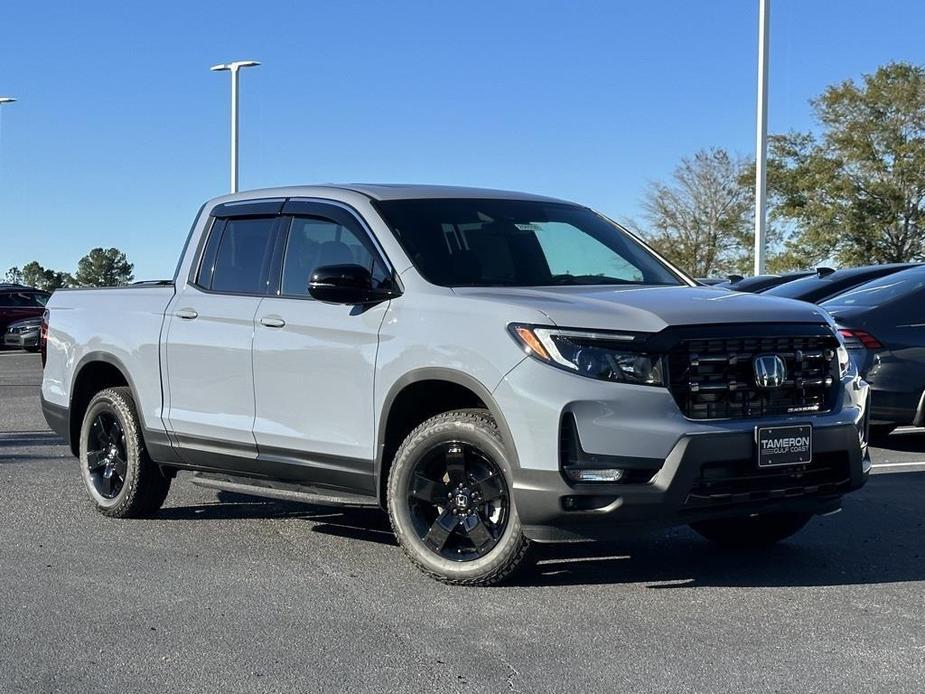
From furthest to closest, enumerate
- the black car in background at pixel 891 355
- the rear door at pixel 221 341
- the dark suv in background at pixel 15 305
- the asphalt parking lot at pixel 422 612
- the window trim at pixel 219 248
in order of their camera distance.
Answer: the dark suv in background at pixel 15 305 < the black car in background at pixel 891 355 < the window trim at pixel 219 248 < the rear door at pixel 221 341 < the asphalt parking lot at pixel 422 612

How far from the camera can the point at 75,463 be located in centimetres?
970

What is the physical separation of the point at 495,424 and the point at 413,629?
996 mm

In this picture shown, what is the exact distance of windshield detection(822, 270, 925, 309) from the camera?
995 centimetres

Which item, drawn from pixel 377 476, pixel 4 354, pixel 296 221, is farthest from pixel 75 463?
pixel 4 354

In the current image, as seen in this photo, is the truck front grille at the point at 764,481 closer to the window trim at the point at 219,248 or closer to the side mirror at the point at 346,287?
the side mirror at the point at 346,287

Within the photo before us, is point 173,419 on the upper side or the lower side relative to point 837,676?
upper

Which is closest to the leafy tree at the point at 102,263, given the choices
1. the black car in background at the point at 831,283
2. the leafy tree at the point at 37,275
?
the leafy tree at the point at 37,275

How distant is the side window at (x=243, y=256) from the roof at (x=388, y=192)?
0.57 feet

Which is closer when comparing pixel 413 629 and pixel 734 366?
pixel 413 629

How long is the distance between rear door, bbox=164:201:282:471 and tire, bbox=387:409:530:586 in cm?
116

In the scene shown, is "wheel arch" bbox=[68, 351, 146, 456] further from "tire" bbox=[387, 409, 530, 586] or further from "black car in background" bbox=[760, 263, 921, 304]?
"black car in background" bbox=[760, 263, 921, 304]

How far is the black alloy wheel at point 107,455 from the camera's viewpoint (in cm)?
766

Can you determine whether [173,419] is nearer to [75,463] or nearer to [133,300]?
[133,300]

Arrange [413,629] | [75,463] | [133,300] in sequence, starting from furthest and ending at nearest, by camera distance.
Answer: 1. [75,463]
2. [133,300]
3. [413,629]
